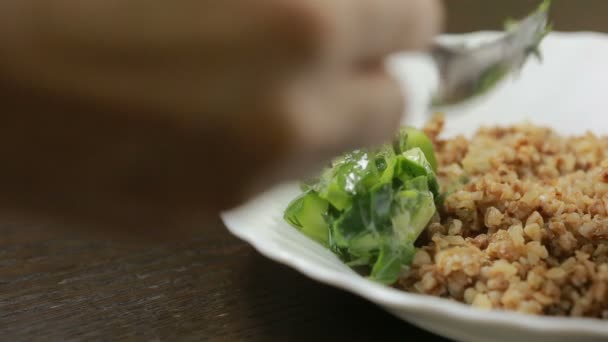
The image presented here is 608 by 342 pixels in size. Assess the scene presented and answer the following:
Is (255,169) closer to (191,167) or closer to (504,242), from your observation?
(191,167)

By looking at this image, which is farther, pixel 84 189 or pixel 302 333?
pixel 302 333

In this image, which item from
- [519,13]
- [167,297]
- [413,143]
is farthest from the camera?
[519,13]

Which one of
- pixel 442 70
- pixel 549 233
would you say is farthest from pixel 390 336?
pixel 442 70

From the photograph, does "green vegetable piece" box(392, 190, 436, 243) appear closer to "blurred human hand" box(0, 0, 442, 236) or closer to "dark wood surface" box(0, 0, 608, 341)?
"dark wood surface" box(0, 0, 608, 341)

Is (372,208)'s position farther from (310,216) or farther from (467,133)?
(467,133)

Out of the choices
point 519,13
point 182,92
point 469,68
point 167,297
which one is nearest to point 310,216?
point 167,297

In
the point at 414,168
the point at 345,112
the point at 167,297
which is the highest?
the point at 345,112
